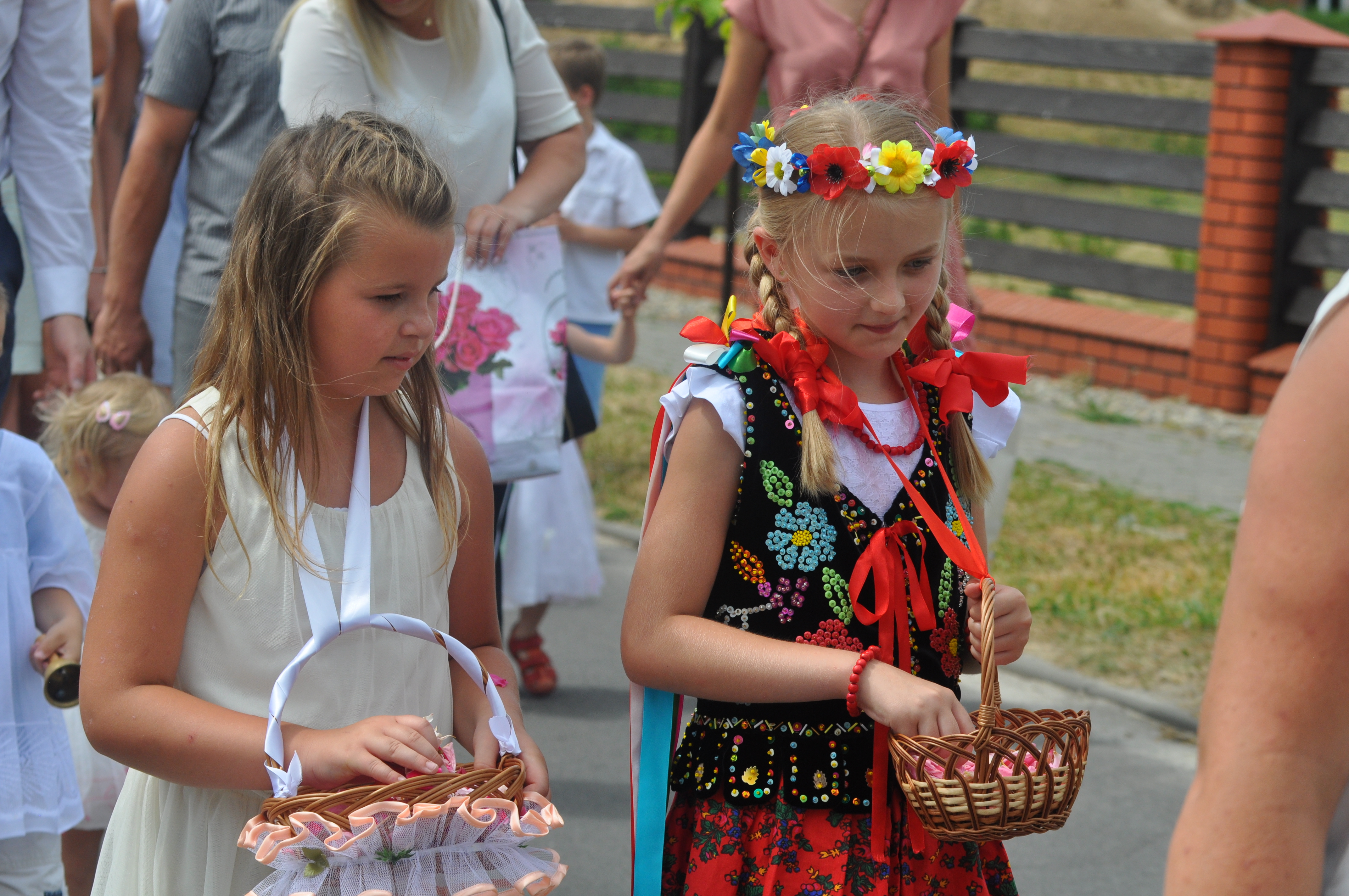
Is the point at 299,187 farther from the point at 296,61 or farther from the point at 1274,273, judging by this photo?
the point at 1274,273

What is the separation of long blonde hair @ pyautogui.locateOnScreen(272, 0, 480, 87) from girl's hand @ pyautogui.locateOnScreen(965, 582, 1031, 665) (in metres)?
1.68

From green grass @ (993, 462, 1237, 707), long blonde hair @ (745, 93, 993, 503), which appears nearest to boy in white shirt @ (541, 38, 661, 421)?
green grass @ (993, 462, 1237, 707)

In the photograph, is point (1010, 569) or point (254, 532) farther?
point (1010, 569)

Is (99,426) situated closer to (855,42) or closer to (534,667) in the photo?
(534,667)

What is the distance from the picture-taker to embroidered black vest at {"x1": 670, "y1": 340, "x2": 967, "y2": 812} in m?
1.97

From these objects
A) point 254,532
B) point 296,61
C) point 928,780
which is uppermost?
point 296,61

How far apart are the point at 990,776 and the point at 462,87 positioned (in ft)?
6.46

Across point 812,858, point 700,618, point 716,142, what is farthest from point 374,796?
point 716,142

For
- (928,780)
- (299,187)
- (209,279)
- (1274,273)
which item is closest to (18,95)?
(209,279)

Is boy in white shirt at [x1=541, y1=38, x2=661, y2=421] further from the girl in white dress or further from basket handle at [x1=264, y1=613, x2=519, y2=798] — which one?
basket handle at [x1=264, y1=613, x2=519, y2=798]

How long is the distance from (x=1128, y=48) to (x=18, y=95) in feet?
23.9

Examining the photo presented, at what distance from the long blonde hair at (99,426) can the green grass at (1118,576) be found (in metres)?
2.94

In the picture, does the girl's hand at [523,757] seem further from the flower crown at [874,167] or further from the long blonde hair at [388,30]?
the long blonde hair at [388,30]

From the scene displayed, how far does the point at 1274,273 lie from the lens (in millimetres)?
8055
